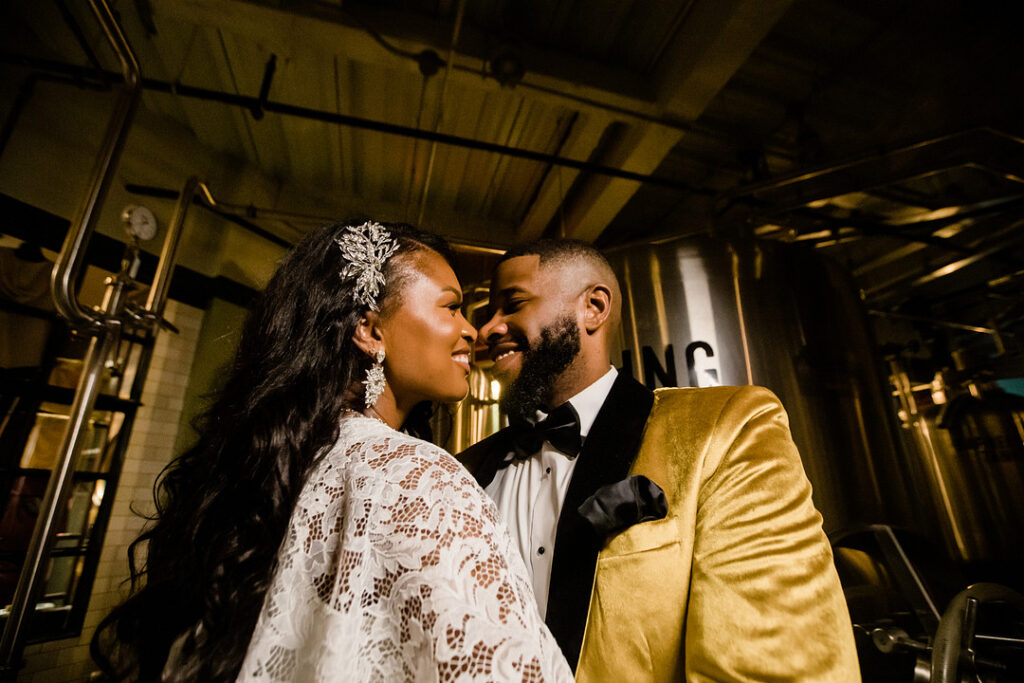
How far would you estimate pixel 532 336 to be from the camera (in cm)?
231

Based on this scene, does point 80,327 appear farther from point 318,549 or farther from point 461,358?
point 318,549

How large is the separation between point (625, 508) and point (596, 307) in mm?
1223

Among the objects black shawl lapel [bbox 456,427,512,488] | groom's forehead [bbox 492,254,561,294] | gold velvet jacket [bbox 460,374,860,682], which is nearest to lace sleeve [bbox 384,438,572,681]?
gold velvet jacket [bbox 460,374,860,682]

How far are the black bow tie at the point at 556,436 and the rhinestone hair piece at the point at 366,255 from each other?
884mm

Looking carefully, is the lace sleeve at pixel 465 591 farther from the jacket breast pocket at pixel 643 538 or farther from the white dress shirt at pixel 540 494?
the white dress shirt at pixel 540 494

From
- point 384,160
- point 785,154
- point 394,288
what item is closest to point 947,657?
point 394,288

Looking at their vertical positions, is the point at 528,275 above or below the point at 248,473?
above

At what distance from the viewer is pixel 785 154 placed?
536 cm

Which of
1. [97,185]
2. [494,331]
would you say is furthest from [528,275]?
[97,185]

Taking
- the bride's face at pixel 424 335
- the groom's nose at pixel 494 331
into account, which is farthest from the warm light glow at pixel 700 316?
the bride's face at pixel 424 335

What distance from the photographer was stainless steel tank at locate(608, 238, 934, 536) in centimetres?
304

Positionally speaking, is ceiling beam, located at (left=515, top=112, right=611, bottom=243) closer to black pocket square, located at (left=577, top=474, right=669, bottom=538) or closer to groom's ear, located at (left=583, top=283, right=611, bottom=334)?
groom's ear, located at (left=583, top=283, right=611, bottom=334)

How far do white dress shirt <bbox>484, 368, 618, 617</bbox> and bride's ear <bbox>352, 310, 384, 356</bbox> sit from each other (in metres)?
0.85

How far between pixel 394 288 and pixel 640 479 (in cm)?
106
